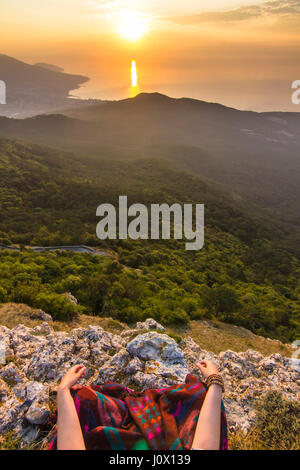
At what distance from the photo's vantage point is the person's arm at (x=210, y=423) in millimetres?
2549

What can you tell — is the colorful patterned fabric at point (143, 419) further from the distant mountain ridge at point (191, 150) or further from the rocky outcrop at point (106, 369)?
the distant mountain ridge at point (191, 150)

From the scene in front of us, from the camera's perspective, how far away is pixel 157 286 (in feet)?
49.4

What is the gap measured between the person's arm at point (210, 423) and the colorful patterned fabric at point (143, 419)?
0.49 feet

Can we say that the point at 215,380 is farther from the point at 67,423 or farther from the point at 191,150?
the point at 191,150

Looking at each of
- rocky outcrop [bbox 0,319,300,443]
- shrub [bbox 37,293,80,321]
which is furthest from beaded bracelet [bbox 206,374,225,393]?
shrub [bbox 37,293,80,321]

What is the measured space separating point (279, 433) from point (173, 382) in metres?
1.57

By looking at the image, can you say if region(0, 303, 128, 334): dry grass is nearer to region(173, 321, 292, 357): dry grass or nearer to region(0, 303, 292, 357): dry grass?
region(0, 303, 292, 357): dry grass

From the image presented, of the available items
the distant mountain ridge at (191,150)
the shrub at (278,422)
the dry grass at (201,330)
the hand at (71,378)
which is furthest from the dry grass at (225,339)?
the distant mountain ridge at (191,150)

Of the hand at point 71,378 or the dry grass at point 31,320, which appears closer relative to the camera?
the hand at point 71,378

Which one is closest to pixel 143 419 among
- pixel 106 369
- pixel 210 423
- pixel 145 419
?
pixel 145 419

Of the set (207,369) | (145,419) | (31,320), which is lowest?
(31,320)

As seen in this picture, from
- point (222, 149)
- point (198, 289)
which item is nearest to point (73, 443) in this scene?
point (198, 289)

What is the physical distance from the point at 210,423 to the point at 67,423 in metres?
1.37

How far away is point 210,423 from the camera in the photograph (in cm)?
270
